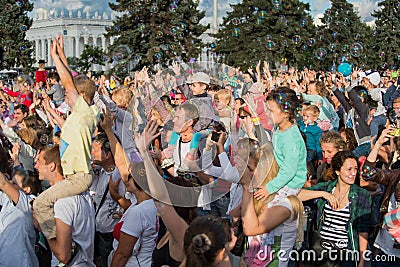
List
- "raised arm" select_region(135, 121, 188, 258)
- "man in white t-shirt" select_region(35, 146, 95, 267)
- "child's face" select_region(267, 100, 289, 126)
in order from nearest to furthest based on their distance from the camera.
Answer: "raised arm" select_region(135, 121, 188, 258) → "man in white t-shirt" select_region(35, 146, 95, 267) → "child's face" select_region(267, 100, 289, 126)

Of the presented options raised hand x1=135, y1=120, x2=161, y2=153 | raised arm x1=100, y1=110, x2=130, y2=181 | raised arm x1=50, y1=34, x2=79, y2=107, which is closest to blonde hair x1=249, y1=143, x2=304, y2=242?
raised hand x1=135, y1=120, x2=161, y2=153

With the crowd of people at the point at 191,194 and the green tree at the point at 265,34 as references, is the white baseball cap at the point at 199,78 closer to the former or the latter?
the crowd of people at the point at 191,194

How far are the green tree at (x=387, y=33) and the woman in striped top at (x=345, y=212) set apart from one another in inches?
1603

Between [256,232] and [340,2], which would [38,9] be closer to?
[340,2]

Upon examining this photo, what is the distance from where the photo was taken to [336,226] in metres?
4.85

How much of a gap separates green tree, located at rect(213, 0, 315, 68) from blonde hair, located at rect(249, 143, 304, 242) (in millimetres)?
33050

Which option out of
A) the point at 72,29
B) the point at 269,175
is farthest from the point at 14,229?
the point at 72,29

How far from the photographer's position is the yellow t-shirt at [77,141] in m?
4.48

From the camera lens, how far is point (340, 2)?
42688 mm

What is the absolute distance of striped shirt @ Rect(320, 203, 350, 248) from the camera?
4824mm

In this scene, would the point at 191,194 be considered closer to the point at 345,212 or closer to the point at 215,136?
the point at 345,212

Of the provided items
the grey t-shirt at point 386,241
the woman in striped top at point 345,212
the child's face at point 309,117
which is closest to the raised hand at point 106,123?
the woman in striped top at point 345,212

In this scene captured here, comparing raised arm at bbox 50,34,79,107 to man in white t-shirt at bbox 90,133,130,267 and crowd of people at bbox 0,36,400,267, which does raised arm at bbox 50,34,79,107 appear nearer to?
crowd of people at bbox 0,36,400,267

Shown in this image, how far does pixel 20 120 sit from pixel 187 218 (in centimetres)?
523
